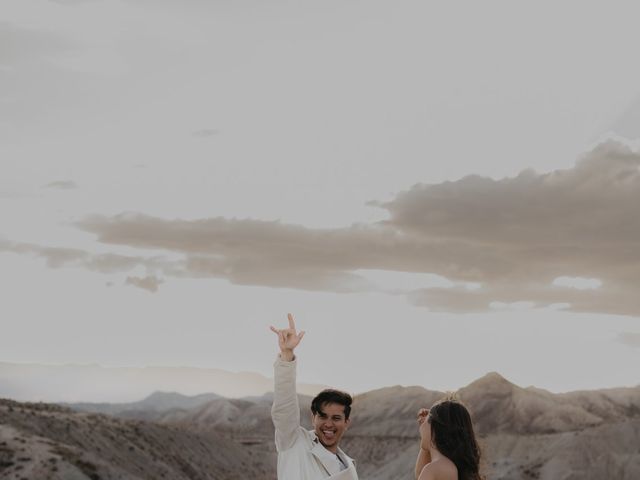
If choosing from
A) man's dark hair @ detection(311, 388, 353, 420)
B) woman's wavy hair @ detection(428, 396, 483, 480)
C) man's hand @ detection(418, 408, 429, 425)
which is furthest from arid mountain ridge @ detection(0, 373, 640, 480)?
man's dark hair @ detection(311, 388, 353, 420)

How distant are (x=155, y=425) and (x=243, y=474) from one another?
11.0 meters

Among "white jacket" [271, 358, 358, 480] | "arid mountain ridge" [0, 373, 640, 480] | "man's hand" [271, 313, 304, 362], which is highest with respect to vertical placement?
"man's hand" [271, 313, 304, 362]

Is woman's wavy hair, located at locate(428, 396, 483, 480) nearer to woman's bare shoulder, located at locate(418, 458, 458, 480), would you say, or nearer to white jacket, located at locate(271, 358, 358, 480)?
woman's bare shoulder, located at locate(418, 458, 458, 480)

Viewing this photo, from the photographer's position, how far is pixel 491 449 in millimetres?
92062

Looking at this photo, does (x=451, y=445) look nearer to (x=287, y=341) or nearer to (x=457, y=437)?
(x=457, y=437)

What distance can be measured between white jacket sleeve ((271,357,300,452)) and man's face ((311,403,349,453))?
173 mm

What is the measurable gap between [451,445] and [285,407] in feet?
3.83

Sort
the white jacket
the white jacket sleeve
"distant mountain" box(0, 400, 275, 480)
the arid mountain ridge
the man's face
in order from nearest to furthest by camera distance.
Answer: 1. the white jacket
2. the white jacket sleeve
3. the man's face
4. "distant mountain" box(0, 400, 275, 480)
5. the arid mountain ridge

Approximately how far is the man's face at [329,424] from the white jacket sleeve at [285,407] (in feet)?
0.57

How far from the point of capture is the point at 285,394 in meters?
6.19

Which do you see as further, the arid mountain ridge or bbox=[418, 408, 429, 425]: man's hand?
the arid mountain ridge

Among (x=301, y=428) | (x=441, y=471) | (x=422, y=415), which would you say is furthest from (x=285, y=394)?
(x=422, y=415)

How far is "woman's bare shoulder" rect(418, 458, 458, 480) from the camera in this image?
6066 millimetres

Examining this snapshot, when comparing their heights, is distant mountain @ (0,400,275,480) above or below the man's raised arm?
below
